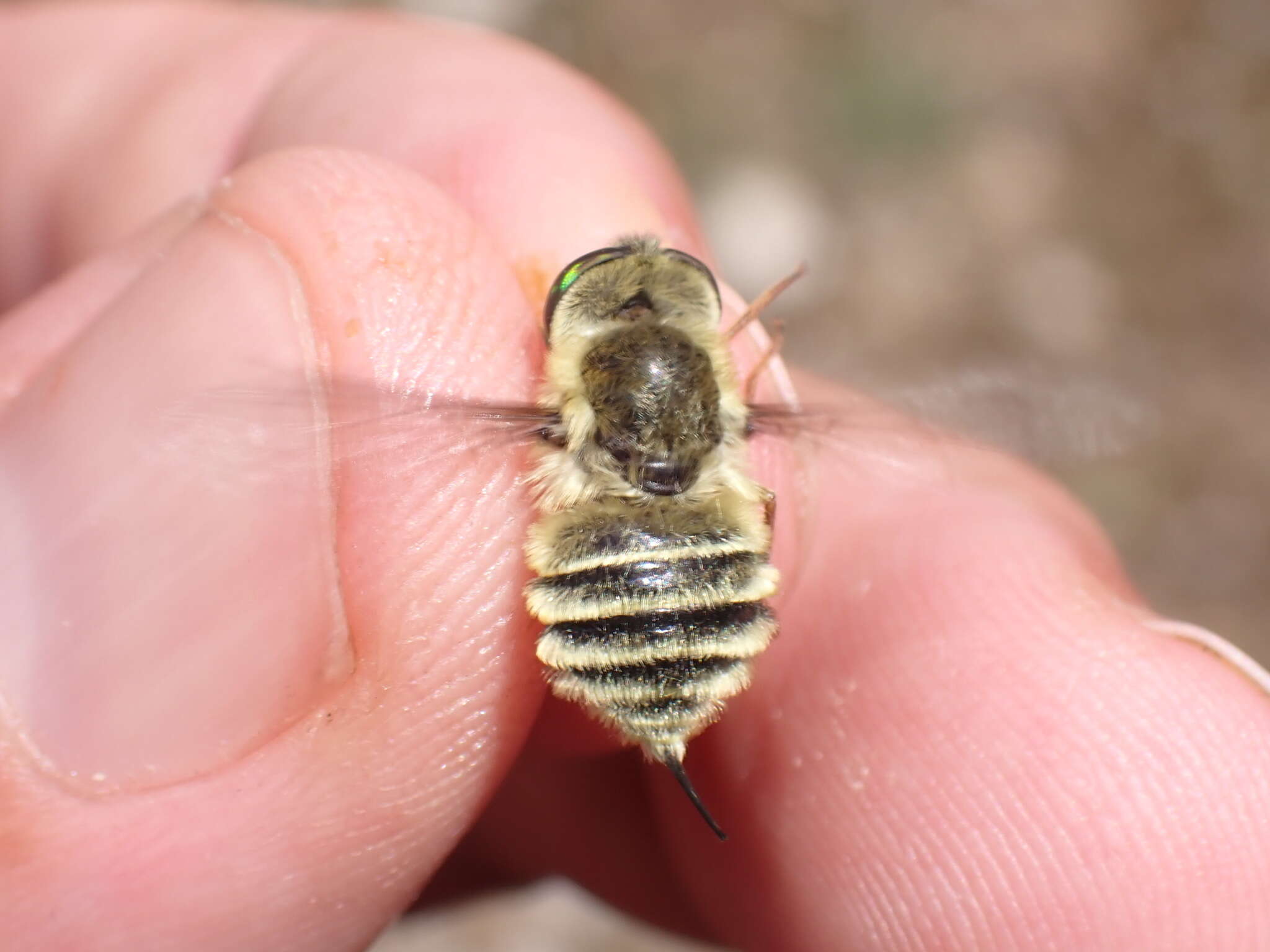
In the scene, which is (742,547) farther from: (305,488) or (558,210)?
(558,210)

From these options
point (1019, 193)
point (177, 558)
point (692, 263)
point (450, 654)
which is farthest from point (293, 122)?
point (1019, 193)

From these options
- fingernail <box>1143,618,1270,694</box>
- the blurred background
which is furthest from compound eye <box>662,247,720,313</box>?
the blurred background

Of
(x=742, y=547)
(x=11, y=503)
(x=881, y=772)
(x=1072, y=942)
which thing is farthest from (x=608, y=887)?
(x=11, y=503)

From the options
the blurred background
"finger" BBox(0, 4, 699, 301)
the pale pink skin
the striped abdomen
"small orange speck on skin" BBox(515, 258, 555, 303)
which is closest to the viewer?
the striped abdomen

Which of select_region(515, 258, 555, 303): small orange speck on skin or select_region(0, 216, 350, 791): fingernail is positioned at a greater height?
select_region(515, 258, 555, 303): small orange speck on skin

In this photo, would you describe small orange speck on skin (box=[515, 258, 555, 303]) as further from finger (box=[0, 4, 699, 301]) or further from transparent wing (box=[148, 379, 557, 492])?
transparent wing (box=[148, 379, 557, 492])

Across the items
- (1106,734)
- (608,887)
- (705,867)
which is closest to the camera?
(1106,734)

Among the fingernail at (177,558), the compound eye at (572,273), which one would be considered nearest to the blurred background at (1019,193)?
the compound eye at (572,273)
